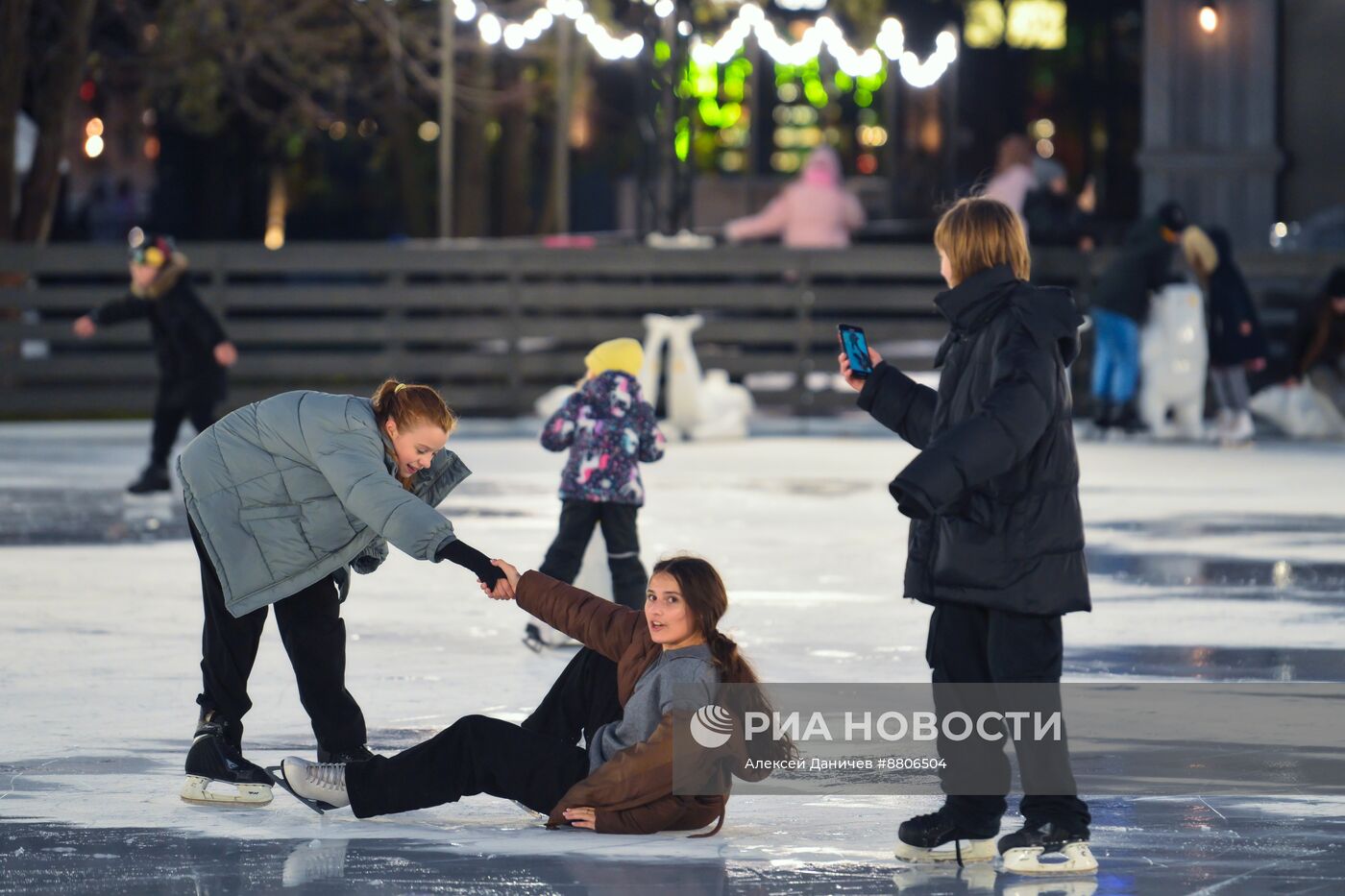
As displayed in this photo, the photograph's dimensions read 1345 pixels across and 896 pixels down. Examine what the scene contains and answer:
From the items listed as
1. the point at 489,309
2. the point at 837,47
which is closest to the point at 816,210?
the point at 837,47

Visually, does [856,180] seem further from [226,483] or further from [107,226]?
[226,483]

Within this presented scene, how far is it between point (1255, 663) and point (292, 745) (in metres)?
3.60

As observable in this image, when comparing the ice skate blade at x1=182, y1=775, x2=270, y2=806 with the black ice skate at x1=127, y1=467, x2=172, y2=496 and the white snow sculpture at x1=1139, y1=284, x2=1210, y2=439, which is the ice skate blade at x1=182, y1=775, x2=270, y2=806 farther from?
the white snow sculpture at x1=1139, y1=284, x2=1210, y2=439

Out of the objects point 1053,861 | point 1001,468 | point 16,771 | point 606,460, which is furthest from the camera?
point 606,460

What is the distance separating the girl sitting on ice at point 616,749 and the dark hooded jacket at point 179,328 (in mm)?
8234

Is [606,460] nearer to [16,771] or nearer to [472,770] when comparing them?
[16,771]

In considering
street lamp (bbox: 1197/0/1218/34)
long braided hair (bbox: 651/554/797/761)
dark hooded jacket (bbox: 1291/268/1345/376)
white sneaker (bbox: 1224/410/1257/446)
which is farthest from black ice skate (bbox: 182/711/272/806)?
street lamp (bbox: 1197/0/1218/34)

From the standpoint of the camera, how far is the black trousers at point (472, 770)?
6.10 m

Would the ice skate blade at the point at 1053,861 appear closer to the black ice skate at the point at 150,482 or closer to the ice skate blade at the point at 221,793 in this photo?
the ice skate blade at the point at 221,793

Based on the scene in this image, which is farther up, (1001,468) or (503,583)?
(1001,468)

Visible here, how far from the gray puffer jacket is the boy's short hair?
1.54m

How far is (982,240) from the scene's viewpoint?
5832 millimetres

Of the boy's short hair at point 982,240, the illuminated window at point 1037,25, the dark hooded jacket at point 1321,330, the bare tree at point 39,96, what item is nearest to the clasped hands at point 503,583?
the boy's short hair at point 982,240

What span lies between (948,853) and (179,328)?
922 cm
